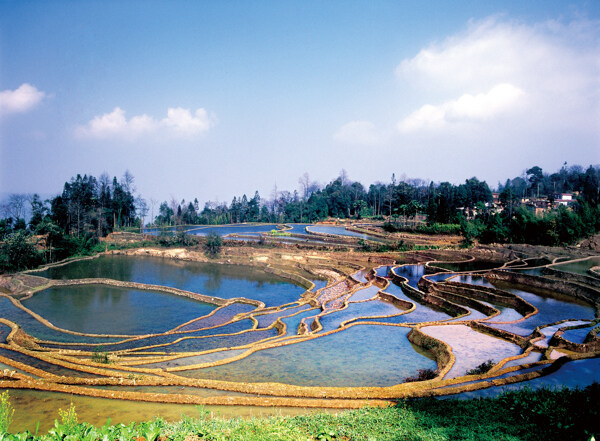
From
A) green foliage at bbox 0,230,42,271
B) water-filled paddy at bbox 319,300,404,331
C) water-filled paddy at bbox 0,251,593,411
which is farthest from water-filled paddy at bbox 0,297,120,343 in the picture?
water-filled paddy at bbox 319,300,404,331

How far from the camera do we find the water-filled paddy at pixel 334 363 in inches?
526

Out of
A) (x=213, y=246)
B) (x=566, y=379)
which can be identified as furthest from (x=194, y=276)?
(x=566, y=379)

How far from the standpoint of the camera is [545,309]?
910 inches

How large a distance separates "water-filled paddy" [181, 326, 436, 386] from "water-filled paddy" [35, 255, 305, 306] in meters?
9.55

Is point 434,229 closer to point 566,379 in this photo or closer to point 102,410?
point 566,379

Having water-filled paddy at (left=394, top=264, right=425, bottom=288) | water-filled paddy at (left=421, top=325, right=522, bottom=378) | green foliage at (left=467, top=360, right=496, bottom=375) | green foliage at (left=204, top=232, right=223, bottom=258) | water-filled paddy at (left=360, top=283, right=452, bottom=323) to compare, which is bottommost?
water-filled paddy at (left=360, top=283, right=452, bottom=323)

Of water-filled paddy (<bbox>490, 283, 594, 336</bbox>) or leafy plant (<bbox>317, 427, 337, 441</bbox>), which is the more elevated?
leafy plant (<bbox>317, 427, 337, 441</bbox>)

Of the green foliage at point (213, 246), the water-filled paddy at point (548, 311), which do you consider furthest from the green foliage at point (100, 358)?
the green foliage at point (213, 246)

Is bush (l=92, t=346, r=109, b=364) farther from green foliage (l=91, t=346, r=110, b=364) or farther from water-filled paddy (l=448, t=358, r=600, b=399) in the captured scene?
water-filled paddy (l=448, t=358, r=600, b=399)

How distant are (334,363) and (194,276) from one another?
22.0m

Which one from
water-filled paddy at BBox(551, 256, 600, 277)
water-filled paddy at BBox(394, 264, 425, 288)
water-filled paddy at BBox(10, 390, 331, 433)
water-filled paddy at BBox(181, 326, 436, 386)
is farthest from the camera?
water-filled paddy at BBox(551, 256, 600, 277)

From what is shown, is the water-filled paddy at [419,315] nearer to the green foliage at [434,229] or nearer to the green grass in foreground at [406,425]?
the green grass in foreground at [406,425]

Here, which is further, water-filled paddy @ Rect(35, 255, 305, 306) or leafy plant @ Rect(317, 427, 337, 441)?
water-filled paddy @ Rect(35, 255, 305, 306)

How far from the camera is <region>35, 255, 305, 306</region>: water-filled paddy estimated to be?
28484 mm
